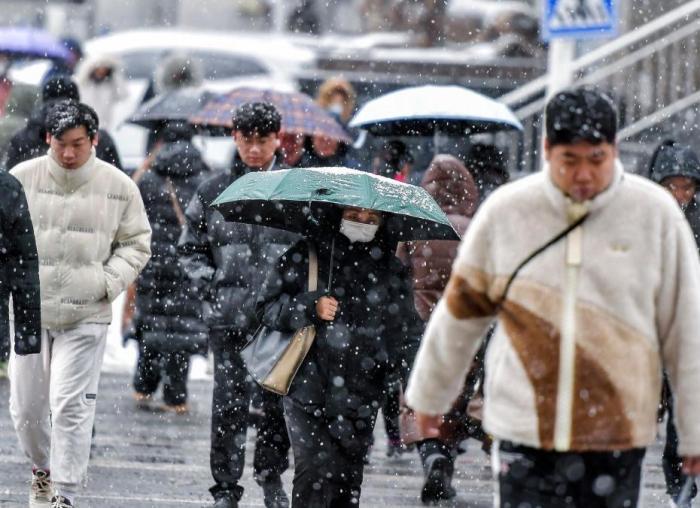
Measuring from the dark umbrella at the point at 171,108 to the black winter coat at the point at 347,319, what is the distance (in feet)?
17.3

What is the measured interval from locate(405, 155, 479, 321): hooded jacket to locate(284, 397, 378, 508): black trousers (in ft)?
8.31

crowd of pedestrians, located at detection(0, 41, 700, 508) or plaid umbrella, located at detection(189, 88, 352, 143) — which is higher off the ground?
plaid umbrella, located at detection(189, 88, 352, 143)

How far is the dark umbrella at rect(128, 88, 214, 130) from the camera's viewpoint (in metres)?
12.7

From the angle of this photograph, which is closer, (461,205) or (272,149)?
(272,149)

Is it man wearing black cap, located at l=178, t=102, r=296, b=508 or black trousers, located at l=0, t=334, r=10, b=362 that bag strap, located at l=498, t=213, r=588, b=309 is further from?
man wearing black cap, located at l=178, t=102, r=296, b=508

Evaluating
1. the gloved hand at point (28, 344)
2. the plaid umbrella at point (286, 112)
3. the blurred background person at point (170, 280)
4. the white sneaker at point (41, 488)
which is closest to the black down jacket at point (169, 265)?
the blurred background person at point (170, 280)

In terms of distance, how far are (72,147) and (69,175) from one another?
0.14 m

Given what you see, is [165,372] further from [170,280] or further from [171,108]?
[171,108]

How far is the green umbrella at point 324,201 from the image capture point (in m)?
7.18

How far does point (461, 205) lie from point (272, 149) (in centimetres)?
148

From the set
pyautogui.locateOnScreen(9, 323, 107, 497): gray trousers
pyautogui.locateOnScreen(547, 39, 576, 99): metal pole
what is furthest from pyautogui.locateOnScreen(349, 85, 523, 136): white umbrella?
pyautogui.locateOnScreen(9, 323, 107, 497): gray trousers

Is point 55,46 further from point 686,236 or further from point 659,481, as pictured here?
point 686,236

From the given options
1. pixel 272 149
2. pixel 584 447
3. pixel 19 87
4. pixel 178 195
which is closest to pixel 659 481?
pixel 272 149

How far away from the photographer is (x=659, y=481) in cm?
1011
